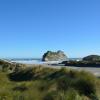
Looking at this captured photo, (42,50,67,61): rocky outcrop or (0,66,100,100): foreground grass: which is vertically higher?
(42,50,67,61): rocky outcrop

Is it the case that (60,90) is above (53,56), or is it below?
below

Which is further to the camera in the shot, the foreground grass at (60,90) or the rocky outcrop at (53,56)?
the rocky outcrop at (53,56)

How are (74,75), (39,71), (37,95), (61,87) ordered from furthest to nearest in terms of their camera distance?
(39,71) < (74,75) < (61,87) < (37,95)

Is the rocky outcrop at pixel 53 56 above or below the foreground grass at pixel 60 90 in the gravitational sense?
above

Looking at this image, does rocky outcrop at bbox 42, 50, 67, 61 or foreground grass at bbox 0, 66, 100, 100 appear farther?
rocky outcrop at bbox 42, 50, 67, 61

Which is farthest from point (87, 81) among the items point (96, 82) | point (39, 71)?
point (39, 71)

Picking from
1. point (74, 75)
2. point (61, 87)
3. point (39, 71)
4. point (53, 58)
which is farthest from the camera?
point (53, 58)

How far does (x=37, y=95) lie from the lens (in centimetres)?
1455

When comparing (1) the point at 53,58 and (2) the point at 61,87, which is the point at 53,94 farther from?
(1) the point at 53,58

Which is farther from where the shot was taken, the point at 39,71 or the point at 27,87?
the point at 39,71

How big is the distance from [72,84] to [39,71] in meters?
10.5

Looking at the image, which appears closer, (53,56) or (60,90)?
(60,90)

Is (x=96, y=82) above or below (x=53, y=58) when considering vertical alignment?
below

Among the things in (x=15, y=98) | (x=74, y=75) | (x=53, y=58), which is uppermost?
(x=53, y=58)
